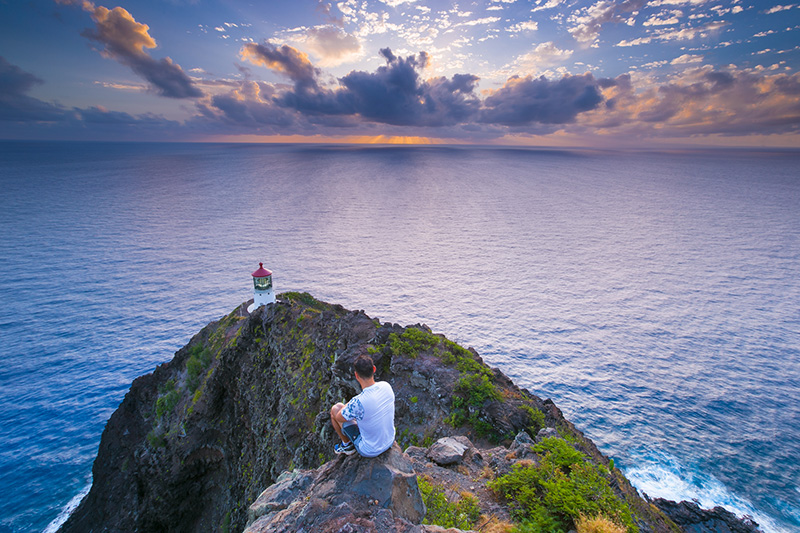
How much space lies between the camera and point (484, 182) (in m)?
182

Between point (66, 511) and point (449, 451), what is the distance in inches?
1544

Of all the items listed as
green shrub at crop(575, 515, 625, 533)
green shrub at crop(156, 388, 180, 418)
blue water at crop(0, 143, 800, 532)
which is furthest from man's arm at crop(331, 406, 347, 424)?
blue water at crop(0, 143, 800, 532)

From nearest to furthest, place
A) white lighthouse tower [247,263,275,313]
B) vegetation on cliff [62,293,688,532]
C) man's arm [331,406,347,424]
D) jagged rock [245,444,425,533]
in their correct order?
1. jagged rock [245,444,425,533]
2. man's arm [331,406,347,424]
3. vegetation on cliff [62,293,688,532]
4. white lighthouse tower [247,263,275,313]

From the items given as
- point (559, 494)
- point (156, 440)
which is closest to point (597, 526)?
Result: point (559, 494)

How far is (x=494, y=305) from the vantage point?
58594 millimetres

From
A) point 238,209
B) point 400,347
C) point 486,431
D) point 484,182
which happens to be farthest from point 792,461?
point 484,182

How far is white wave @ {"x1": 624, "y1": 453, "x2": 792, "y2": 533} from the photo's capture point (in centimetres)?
2781

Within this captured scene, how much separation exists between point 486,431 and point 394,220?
93.2 metres

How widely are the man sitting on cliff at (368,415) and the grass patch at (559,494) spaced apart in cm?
485

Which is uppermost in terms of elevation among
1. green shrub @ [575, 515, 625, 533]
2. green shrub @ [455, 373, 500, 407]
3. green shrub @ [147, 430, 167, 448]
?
green shrub @ [575, 515, 625, 533]

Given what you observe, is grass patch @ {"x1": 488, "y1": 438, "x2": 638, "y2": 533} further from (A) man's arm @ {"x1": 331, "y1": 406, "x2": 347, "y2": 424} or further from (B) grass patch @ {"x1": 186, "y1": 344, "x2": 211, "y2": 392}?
(B) grass patch @ {"x1": 186, "y1": 344, "x2": 211, "y2": 392}

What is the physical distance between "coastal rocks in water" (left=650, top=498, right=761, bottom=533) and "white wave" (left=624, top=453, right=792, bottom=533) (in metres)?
1.02

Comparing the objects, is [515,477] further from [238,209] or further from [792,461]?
[238,209]

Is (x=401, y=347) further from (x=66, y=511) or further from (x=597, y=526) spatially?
(x=66, y=511)
